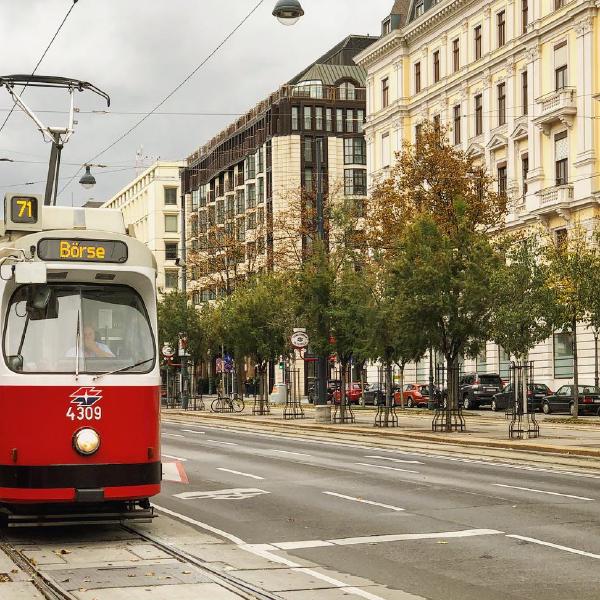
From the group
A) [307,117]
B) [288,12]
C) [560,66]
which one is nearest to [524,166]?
[560,66]

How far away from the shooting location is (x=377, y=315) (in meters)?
40.8

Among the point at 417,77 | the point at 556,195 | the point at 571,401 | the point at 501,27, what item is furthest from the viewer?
the point at 417,77

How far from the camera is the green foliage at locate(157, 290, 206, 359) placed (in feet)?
224

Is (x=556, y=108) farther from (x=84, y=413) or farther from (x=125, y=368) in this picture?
(x=84, y=413)

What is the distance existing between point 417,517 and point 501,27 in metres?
55.6

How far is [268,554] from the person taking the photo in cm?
1252

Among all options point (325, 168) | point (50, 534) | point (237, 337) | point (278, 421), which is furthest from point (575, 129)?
point (50, 534)

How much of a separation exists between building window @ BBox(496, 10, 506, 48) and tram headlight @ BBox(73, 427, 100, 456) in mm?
58023

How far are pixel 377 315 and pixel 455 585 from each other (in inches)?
1186

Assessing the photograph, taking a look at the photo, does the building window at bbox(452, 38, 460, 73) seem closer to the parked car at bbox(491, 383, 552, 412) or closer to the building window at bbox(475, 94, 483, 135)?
the building window at bbox(475, 94, 483, 135)

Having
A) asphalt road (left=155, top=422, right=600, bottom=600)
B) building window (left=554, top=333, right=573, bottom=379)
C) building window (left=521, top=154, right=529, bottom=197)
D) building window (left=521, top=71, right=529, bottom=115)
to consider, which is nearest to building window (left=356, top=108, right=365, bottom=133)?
building window (left=521, top=71, right=529, bottom=115)

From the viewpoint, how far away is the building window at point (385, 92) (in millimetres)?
82062

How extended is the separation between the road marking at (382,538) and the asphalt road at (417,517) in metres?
0.01

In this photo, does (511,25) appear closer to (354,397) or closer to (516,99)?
(516,99)
